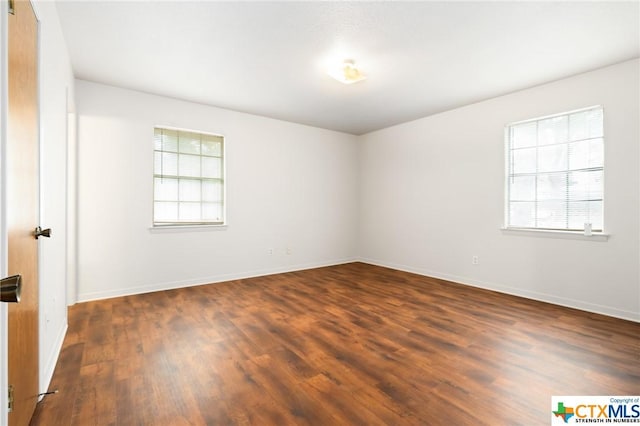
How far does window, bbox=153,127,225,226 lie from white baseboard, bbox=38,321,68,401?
6.36ft

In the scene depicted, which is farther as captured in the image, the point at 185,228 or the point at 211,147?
the point at 211,147

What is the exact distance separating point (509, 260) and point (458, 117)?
90.0 inches

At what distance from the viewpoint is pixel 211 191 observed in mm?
4828

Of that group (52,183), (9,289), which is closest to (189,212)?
(52,183)

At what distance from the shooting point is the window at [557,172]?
352 centimetres

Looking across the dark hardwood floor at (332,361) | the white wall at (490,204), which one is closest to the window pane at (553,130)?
the white wall at (490,204)

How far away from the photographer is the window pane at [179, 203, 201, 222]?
456 cm

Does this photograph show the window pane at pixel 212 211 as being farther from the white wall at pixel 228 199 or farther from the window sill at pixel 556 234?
the window sill at pixel 556 234

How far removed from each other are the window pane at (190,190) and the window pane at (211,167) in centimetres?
21

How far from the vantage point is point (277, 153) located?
5473mm

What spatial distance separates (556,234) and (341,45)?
3.40 m

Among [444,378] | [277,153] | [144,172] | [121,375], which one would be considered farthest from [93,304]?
[444,378]

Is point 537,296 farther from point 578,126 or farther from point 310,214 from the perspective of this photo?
point 310,214

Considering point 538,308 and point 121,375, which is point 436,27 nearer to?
point 538,308
